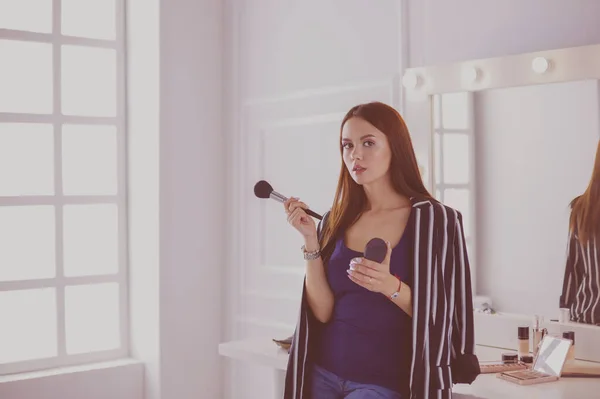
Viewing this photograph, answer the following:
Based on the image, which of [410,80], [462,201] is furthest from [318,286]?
[410,80]

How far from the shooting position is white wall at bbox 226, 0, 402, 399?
3.34m

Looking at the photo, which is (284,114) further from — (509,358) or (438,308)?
(438,308)

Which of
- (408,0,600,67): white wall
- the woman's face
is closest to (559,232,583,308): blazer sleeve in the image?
(408,0,600,67): white wall

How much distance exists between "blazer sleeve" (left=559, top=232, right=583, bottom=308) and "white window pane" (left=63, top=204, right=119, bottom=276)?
220 cm

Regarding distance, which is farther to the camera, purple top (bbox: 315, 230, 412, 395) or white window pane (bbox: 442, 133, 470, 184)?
white window pane (bbox: 442, 133, 470, 184)

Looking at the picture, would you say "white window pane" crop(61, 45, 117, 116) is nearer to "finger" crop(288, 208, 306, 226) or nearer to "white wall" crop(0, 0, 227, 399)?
"white wall" crop(0, 0, 227, 399)

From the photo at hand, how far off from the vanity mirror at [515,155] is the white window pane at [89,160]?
1.66m

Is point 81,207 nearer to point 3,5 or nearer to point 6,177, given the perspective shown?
point 6,177

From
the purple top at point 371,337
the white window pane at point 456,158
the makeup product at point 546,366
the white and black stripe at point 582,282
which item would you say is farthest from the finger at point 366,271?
the white window pane at point 456,158

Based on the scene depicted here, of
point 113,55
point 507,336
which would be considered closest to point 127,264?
point 113,55

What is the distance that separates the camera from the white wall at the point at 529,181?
2.60m

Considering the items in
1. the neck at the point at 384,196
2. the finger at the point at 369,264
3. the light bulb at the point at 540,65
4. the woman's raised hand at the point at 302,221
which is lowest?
the finger at the point at 369,264

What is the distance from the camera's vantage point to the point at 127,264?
160 inches

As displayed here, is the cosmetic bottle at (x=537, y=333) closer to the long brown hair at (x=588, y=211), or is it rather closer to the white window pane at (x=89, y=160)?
the long brown hair at (x=588, y=211)
